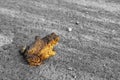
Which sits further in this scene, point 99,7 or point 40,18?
point 99,7

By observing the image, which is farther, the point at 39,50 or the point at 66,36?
the point at 66,36

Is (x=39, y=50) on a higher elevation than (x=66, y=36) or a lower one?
higher

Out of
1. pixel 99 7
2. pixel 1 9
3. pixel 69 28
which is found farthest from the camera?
pixel 99 7

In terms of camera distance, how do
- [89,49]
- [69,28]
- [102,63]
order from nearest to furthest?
[102,63] → [89,49] → [69,28]

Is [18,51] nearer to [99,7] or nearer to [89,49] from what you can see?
[89,49]

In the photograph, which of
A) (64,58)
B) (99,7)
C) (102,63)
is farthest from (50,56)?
(99,7)

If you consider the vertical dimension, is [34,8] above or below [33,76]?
above

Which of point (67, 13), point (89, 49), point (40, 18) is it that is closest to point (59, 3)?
point (67, 13)
